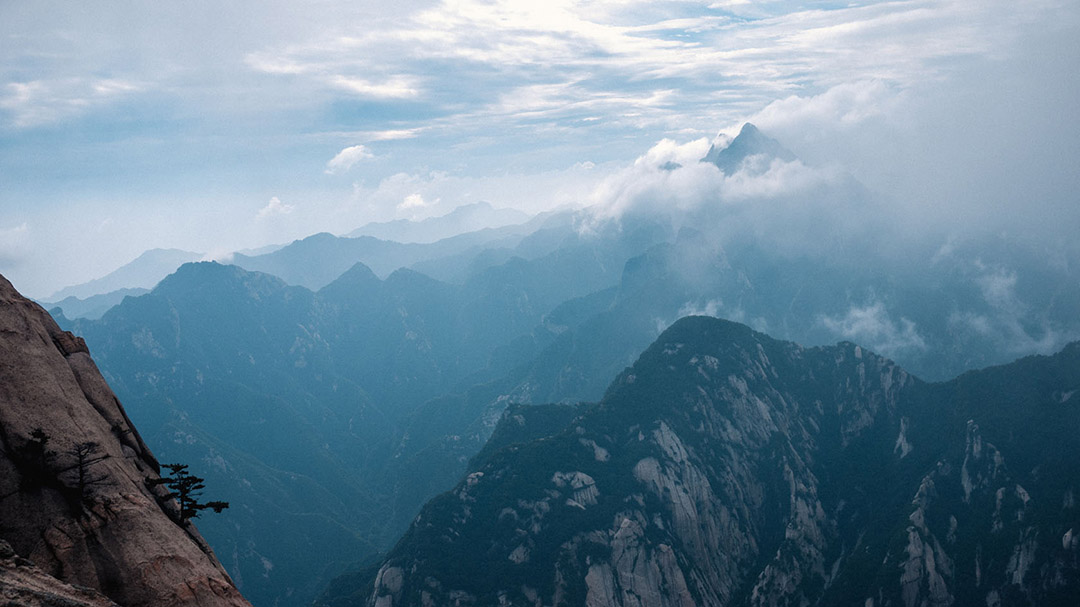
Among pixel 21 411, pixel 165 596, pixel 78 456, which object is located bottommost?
pixel 165 596

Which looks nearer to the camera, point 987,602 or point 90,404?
point 90,404

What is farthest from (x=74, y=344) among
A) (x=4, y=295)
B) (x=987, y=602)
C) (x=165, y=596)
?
(x=987, y=602)

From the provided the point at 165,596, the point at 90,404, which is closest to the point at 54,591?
the point at 165,596

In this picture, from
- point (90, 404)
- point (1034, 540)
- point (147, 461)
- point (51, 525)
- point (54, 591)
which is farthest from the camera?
point (1034, 540)

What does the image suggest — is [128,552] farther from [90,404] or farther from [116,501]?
[90,404]

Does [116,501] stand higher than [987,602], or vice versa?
[116,501]

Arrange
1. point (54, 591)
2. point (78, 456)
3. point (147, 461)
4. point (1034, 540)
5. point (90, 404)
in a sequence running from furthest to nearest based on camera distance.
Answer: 1. point (1034, 540)
2. point (147, 461)
3. point (90, 404)
4. point (78, 456)
5. point (54, 591)
